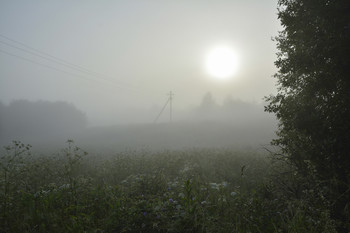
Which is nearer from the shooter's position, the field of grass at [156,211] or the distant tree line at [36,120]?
the field of grass at [156,211]

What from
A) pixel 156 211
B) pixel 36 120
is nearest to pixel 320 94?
pixel 156 211

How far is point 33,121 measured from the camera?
229 feet

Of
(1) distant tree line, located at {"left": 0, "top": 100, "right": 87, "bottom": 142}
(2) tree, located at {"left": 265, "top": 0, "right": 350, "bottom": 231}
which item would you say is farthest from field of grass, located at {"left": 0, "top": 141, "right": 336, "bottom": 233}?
(1) distant tree line, located at {"left": 0, "top": 100, "right": 87, "bottom": 142}

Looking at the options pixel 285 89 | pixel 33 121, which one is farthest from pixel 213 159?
pixel 33 121

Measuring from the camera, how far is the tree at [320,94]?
15.9 ft

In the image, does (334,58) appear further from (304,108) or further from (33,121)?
(33,121)

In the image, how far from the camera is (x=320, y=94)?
5.39 meters

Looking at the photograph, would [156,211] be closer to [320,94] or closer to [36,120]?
[320,94]

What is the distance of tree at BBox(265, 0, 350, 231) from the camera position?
4848mm

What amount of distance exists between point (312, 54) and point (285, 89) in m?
1.39

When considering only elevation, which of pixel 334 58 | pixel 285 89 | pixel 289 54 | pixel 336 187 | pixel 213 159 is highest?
pixel 289 54

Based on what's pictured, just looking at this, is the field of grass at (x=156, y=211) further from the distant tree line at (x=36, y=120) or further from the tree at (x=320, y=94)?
the distant tree line at (x=36, y=120)

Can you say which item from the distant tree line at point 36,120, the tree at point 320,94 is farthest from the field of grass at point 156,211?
the distant tree line at point 36,120

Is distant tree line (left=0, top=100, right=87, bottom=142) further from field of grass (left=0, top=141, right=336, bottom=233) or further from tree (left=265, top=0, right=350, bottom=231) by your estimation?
tree (left=265, top=0, right=350, bottom=231)
